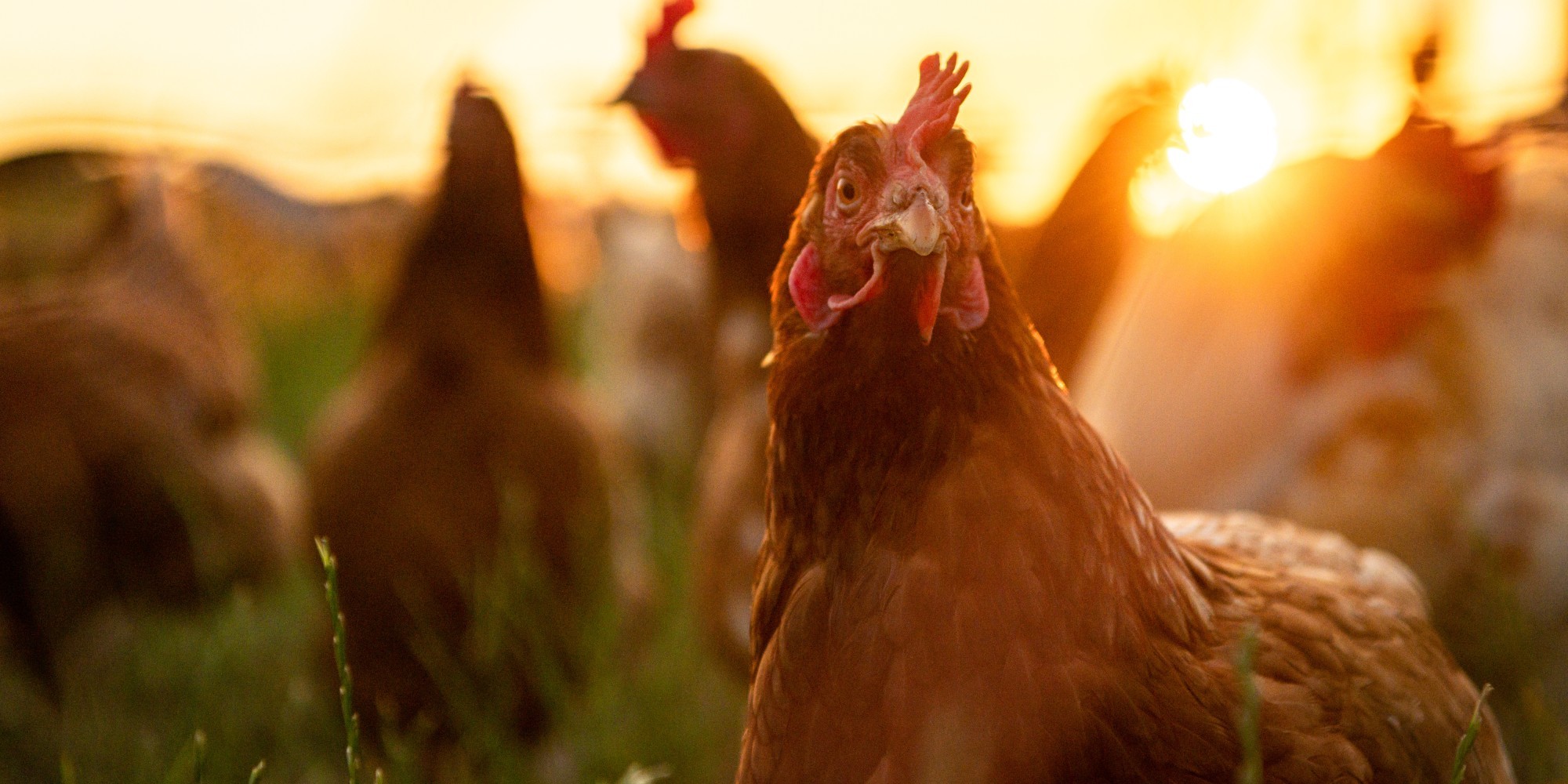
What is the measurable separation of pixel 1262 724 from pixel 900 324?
515 mm

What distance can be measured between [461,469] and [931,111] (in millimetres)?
1723

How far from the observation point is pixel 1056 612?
1065 mm

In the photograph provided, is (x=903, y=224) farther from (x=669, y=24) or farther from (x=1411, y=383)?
(x=669, y=24)

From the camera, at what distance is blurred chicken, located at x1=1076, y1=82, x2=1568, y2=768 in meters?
2.12

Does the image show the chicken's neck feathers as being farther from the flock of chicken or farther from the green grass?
the green grass

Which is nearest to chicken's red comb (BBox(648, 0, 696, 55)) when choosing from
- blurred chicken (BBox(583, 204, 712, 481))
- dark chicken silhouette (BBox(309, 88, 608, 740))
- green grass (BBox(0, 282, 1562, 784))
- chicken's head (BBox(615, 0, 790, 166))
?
chicken's head (BBox(615, 0, 790, 166))

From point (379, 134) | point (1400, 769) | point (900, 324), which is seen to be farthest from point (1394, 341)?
point (379, 134)

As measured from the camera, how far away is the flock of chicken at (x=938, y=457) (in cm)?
108

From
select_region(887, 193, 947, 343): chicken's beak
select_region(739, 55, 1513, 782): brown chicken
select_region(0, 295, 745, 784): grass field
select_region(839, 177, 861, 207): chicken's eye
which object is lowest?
select_region(0, 295, 745, 784): grass field

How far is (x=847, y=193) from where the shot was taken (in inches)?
45.6

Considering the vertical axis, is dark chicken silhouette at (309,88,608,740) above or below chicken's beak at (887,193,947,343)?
below

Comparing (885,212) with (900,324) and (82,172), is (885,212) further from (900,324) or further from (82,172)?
(82,172)

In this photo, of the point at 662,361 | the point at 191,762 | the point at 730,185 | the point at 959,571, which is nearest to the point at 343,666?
the point at 959,571

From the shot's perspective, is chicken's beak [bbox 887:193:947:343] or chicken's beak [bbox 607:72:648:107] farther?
chicken's beak [bbox 607:72:648:107]
